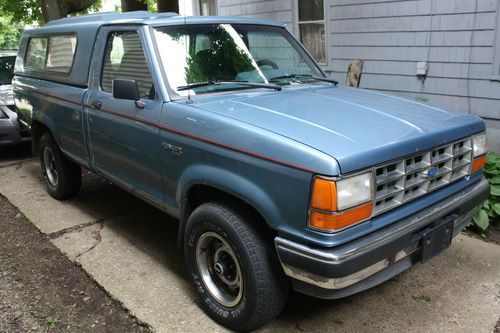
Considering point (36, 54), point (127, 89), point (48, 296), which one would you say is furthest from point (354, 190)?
point (36, 54)

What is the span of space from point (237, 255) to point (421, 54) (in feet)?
16.3

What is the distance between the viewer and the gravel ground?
3104mm

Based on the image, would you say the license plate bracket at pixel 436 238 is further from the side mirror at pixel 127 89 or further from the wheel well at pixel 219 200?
the side mirror at pixel 127 89

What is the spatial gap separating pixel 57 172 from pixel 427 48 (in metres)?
4.99

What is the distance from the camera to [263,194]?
252cm

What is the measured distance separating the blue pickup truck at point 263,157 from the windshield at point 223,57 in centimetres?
1

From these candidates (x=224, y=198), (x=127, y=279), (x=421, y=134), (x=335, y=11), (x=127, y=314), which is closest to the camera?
(x=421, y=134)

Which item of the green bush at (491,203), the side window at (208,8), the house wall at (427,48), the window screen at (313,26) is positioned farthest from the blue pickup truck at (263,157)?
the side window at (208,8)

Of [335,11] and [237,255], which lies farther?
[335,11]

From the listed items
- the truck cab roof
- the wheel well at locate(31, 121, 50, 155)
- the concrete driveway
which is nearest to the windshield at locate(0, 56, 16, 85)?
the wheel well at locate(31, 121, 50, 155)

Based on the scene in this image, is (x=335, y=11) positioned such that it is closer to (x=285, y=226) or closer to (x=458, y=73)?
(x=458, y=73)

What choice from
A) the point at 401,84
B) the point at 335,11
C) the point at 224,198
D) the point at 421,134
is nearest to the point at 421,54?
the point at 401,84

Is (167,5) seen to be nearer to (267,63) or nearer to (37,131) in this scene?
(37,131)

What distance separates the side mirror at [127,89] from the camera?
3.24m
